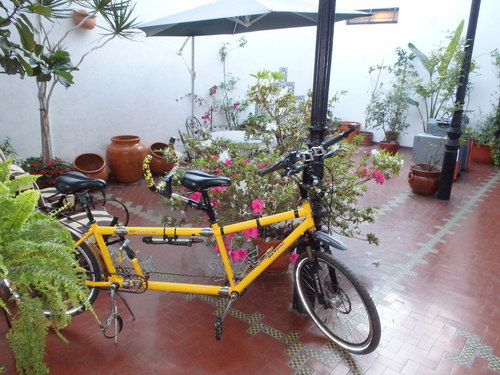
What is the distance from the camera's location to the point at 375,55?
1040cm

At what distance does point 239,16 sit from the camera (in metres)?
4.53

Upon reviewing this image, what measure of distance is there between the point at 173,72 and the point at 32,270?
256 inches

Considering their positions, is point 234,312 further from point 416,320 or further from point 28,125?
point 28,125

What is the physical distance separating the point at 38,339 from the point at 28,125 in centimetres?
464

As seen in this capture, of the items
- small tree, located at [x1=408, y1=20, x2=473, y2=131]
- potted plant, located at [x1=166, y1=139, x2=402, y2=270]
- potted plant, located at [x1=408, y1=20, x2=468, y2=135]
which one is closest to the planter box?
potted plant, located at [x1=408, y1=20, x2=468, y2=135]

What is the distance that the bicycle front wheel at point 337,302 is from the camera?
2.47 meters

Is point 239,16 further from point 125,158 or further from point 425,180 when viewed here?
point 425,180

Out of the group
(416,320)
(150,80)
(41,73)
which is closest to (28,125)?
(150,80)

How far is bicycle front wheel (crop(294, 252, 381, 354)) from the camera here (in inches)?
97.4

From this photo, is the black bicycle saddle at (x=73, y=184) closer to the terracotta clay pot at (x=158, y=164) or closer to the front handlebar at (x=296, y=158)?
the front handlebar at (x=296, y=158)

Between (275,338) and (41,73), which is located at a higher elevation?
(41,73)

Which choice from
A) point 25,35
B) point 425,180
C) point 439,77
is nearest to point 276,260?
point 25,35

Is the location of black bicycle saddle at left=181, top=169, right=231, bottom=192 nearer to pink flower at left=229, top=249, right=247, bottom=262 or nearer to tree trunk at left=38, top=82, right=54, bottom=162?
pink flower at left=229, top=249, right=247, bottom=262

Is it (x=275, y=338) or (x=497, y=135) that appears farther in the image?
(x=497, y=135)
